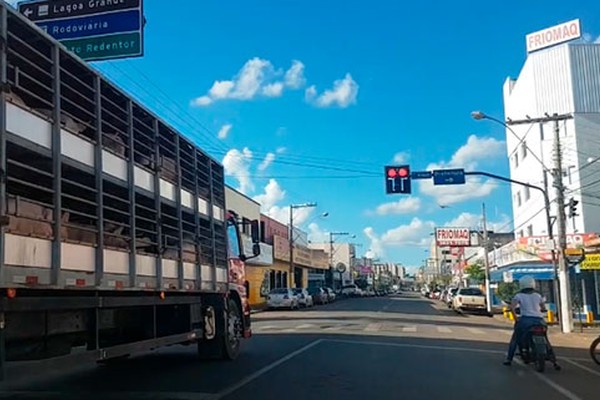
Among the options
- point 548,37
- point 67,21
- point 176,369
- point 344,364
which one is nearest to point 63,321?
point 176,369

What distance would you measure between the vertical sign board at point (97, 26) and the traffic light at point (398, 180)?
1279 cm

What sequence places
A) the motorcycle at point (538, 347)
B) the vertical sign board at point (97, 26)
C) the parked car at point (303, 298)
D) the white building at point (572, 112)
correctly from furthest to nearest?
the parked car at point (303, 298) < the white building at point (572, 112) < the vertical sign board at point (97, 26) < the motorcycle at point (538, 347)

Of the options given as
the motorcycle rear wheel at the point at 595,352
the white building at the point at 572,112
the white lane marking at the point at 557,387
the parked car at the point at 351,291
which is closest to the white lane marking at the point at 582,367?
the motorcycle rear wheel at the point at 595,352

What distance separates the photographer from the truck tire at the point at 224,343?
1388 cm

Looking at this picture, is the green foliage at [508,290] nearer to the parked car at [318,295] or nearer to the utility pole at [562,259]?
the utility pole at [562,259]

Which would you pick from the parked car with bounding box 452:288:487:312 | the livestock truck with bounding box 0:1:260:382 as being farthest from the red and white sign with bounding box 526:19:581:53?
the livestock truck with bounding box 0:1:260:382

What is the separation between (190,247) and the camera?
11.8m

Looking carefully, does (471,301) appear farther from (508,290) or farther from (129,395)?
(129,395)

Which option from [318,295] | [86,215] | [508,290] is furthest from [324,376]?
[318,295]

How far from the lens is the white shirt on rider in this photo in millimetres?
13116

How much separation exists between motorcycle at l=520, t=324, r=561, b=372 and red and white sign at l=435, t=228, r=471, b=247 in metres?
69.6

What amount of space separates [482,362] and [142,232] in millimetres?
7856

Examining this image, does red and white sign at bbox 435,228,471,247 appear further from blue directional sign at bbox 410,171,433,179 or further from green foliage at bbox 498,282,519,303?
blue directional sign at bbox 410,171,433,179

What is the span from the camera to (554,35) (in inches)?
1837
